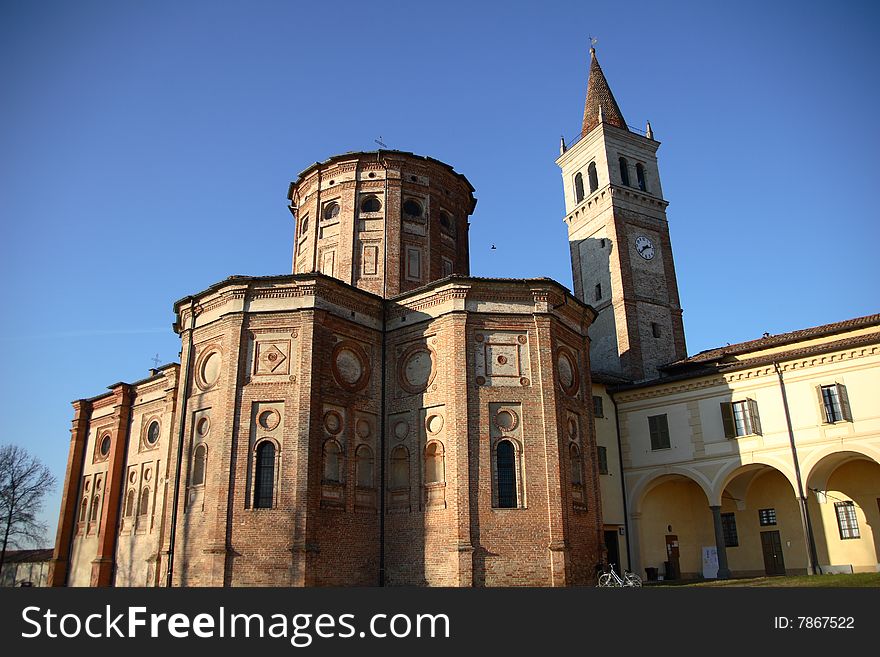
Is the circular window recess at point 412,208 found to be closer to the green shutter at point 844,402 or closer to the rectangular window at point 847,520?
the green shutter at point 844,402

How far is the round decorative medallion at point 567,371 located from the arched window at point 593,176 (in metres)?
17.5

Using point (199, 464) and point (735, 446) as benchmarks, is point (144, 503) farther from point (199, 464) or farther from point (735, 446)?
point (735, 446)

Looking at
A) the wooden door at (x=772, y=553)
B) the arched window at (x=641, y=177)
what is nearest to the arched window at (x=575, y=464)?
the wooden door at (x=772, y=553)

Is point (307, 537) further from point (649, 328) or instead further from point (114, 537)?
point (649, 328)

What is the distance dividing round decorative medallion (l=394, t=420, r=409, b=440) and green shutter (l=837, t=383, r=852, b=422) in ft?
48.8

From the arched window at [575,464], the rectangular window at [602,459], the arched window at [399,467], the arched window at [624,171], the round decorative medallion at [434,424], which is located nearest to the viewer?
the round decorative medallion at [434,424]

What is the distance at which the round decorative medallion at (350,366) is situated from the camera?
22359 millimetres

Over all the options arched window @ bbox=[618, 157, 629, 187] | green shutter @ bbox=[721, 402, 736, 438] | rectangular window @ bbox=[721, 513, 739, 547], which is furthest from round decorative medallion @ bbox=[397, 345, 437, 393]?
arched window @ bbox=[618, 157, 629, 187]

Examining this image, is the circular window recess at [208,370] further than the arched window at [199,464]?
Yes

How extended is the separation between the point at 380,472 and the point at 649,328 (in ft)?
59.5

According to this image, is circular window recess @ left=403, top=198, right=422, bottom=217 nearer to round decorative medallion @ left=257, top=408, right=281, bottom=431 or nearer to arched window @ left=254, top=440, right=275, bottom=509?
round decorative medallion @ left=257, top=408, right=281, bottom=431

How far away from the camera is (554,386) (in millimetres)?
22172

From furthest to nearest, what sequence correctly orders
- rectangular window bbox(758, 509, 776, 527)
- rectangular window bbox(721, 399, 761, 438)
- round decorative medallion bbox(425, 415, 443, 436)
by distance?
rectangular window bbox(758, 509, 776, 527), rectangular window bbox(721, 399, 761, 438), round decorative medallion bbox(425, 415, 443, 436)

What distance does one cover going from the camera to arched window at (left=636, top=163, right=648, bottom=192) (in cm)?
3938
